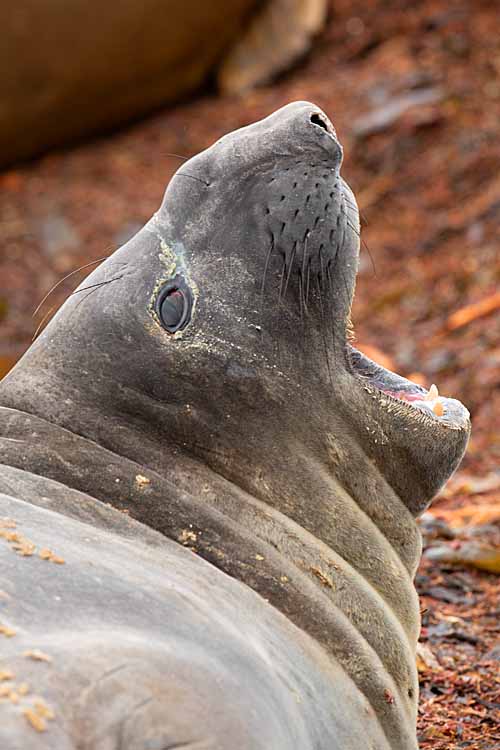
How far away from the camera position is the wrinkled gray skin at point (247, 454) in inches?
106

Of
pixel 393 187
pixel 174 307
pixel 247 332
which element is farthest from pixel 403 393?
pixel 393 187

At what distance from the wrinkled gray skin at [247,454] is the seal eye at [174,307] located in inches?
1.0

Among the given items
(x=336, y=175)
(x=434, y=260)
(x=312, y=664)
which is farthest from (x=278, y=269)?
(x=434, y=260)

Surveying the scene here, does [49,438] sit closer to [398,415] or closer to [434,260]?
[398,415]

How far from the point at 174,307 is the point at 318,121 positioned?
657 millimetres

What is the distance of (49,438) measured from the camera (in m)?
3.12

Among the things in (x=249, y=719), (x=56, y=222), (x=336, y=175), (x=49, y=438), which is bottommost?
(x=249, y=719)

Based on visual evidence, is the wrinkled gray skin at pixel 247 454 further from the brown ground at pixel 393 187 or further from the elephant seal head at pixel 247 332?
the brown ground at pixel 393 187

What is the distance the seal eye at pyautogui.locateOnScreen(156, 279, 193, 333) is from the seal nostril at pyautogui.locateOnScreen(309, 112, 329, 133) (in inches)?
22.6

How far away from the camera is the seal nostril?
339 centimetres

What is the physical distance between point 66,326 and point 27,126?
26.4 ft

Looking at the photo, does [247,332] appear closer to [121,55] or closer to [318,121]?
[318,121]

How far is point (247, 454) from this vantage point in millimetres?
3191

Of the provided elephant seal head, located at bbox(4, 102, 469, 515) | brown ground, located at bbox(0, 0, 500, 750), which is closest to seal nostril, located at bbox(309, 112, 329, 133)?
elephant seal head, located at bbox(4, 102, 469, 515)
